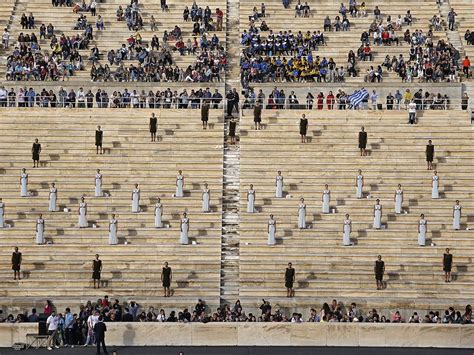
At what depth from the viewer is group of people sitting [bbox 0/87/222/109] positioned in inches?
3681

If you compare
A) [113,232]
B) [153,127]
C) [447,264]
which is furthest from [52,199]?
[447,264]

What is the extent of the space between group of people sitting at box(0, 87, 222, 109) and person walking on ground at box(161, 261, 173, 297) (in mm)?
13922

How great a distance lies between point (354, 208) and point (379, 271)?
18.2ft

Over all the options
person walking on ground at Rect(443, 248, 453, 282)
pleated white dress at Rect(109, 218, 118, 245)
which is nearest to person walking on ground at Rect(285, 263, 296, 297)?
person walking on ground at Rect(443, 248, 453, 282)

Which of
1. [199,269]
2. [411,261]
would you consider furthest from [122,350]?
[411,261]

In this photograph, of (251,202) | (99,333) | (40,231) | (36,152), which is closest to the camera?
(99,333)

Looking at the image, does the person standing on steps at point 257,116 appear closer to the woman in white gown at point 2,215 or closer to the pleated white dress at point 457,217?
the pleated white dress at point 457,217

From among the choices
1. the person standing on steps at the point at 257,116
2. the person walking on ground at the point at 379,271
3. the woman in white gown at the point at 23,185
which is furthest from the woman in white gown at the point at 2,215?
the person walking on ground at the point at 379,271

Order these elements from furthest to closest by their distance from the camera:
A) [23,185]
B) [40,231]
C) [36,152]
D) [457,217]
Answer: [36,152] < [23,185] < [457,217] < [40,231]

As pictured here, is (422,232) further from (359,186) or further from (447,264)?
(359,186)

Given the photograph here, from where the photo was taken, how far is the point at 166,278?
80.4 metres

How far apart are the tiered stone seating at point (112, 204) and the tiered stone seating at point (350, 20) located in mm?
9376

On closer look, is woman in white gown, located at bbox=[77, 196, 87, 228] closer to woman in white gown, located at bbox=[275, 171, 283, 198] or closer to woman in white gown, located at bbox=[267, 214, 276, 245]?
woman in white gown, located at bbox=[267, 214, 276, 245]

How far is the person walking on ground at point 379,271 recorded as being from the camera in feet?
265
